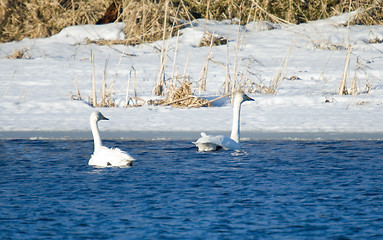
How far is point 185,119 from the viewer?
11266 millimetres

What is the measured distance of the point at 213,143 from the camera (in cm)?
884

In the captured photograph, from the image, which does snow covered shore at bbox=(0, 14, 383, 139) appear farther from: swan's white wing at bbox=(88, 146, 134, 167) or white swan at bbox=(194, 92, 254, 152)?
swan's white wing at bbox=(88, 146, 134, 167)

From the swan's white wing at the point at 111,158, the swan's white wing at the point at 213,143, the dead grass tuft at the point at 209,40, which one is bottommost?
the swan's white wing at the point at 111,158

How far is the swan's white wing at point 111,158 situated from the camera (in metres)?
7.86

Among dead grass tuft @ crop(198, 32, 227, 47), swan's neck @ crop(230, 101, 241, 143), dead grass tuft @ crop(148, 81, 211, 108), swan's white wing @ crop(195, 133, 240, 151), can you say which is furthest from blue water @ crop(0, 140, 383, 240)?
dead grass tuft @ crop(198, 32, 227, 47)

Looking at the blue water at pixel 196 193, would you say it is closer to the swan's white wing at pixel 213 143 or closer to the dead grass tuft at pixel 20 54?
the swan's white wing at pixel 213 143

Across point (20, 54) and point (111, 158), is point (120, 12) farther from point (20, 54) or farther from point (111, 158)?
point (111, 158)

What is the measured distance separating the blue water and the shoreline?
0.30 m

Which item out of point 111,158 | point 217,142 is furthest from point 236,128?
point 111,158

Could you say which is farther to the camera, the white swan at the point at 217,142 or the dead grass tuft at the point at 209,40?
the dead grass tuft at the point at 209,40

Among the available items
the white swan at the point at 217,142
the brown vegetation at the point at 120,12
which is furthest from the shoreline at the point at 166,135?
the brown vegetation at the point at 120,12

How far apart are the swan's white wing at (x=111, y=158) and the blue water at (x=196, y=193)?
111 millimetres

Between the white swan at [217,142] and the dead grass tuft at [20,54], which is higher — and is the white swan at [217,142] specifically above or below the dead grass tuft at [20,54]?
below

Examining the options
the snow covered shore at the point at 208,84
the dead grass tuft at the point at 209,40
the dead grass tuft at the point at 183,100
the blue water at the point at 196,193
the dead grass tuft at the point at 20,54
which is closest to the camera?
the blue water at the point at 196,193
